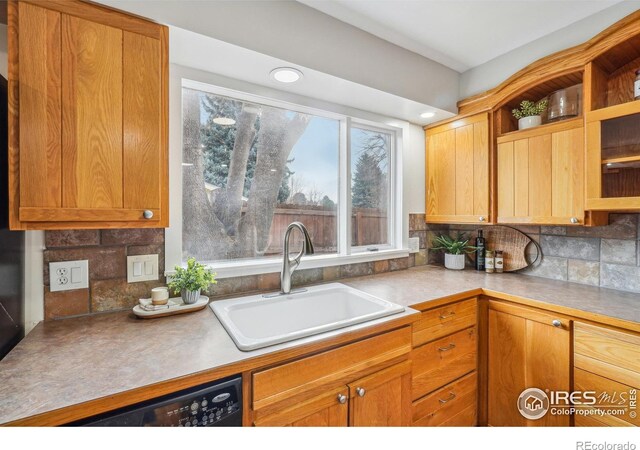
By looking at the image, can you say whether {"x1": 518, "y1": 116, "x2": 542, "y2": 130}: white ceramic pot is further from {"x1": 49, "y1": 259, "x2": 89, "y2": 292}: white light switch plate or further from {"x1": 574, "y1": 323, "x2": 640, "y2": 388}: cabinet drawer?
{"x1": 49, "y1": 259, "x2": 89, "y2": 292}: white light switch plate

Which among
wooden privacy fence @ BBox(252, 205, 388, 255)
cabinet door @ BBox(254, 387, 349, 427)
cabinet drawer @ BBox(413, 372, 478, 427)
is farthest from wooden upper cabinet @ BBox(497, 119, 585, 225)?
cabinet door @ BBox(254, 387, 349, 427)

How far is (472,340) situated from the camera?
Answer: 1.73 metres

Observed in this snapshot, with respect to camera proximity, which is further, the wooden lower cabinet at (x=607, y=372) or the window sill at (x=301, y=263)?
the window sill at (x=301, y=263)

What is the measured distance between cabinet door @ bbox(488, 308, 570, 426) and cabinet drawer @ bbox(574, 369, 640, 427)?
0.17ft

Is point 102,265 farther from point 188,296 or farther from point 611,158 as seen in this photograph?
point 611,158

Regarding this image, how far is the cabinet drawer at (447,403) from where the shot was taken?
1532 mm

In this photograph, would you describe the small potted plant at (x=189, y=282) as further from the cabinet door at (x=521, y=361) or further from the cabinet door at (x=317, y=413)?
the cabinet door at (x=521, y=361)

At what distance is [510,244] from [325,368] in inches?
68.8

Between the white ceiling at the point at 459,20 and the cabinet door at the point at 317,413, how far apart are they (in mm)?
1786

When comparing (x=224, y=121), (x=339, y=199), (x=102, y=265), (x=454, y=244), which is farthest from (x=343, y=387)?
(x=454, y=244)

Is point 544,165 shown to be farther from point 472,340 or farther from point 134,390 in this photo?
point 134,390

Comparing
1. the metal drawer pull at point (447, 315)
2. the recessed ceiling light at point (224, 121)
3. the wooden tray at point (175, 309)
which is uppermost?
the recessed ceiling light at point (224, 121)

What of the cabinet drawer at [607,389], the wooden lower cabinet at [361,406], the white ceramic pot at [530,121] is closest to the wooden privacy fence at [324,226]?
the wooden lower cabinet at [361,406]

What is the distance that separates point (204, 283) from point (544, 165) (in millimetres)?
1973
